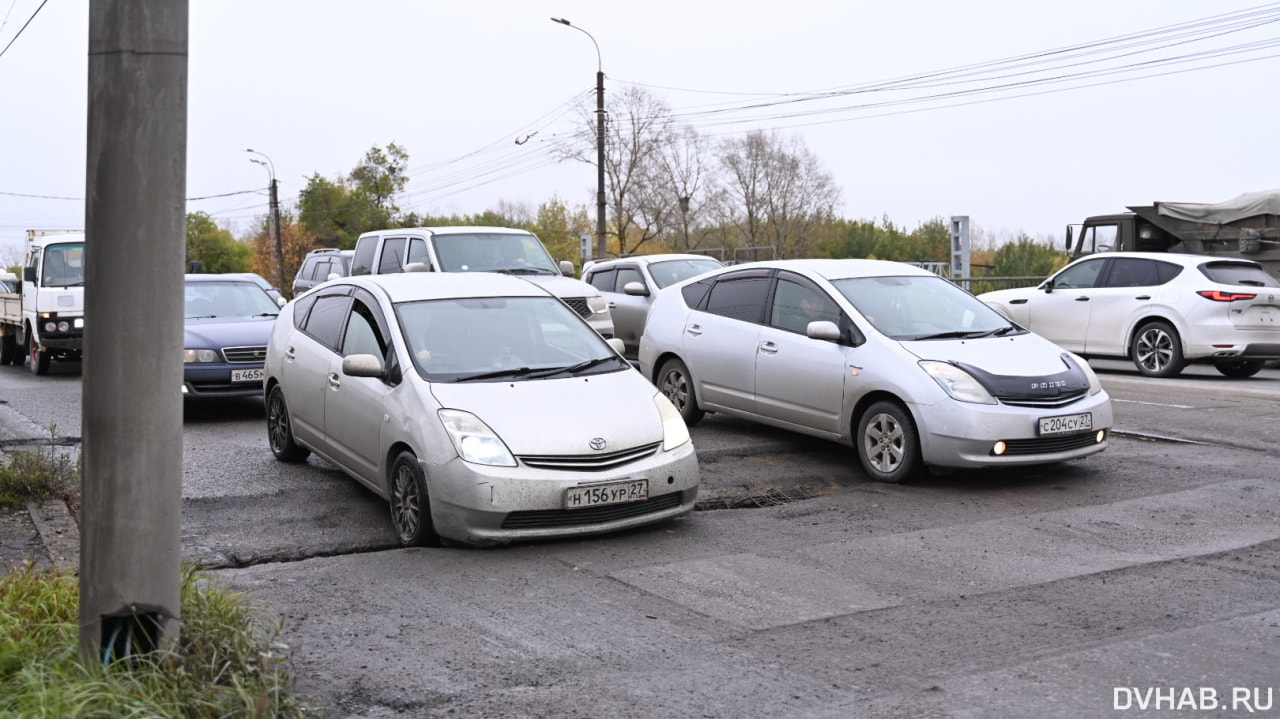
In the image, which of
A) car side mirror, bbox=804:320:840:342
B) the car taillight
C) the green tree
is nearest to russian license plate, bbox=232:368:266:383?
car side mirror, bbox=804:320:840:342

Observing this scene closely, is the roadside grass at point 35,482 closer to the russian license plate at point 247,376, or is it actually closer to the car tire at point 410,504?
the car tire at point 410,504

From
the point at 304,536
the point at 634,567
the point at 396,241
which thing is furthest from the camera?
the point at 396,241

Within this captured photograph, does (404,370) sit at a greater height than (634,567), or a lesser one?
greater

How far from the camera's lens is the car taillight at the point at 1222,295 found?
616 inches

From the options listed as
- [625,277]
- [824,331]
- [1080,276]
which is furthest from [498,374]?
[1080,276]

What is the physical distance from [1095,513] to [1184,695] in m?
3.33

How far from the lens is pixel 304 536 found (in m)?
7.16

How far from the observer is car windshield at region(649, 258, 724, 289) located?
17.7 m

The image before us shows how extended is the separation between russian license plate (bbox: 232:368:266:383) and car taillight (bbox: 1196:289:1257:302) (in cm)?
1192

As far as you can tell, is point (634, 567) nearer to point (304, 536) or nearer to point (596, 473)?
point (596, 473)

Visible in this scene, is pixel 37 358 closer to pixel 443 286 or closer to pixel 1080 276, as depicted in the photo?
pixel 443 286

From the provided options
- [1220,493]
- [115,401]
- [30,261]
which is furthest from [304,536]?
[30,261]

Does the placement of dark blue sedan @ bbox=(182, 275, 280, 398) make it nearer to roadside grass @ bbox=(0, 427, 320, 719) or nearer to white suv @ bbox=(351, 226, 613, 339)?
white suv @ bbox=(351, 226, 613, 339)

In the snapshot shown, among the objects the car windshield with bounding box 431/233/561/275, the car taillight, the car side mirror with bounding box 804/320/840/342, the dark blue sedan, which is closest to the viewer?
the car side mirror with bounding box 804/320/840/342
